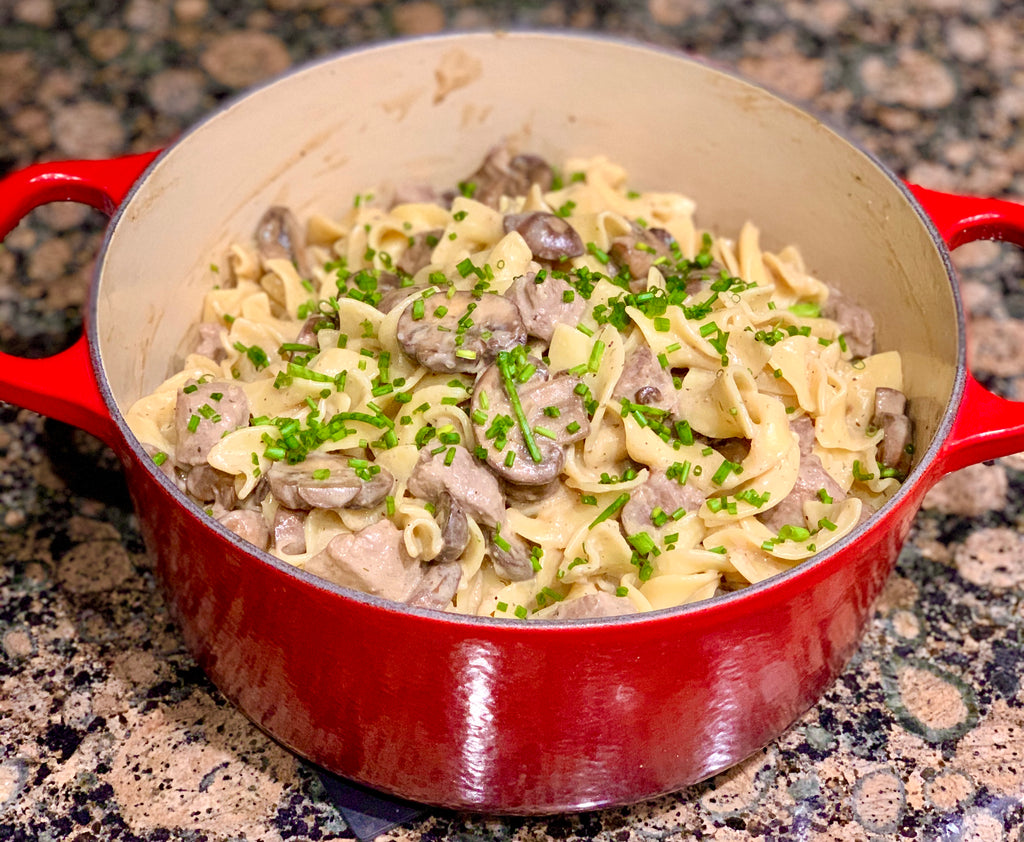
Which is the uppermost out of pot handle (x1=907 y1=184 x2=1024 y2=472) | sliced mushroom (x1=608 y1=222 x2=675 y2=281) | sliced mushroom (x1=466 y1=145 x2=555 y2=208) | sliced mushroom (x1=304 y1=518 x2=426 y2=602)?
pot handle (x1=907 y1=184 x2=1024 y2=472)

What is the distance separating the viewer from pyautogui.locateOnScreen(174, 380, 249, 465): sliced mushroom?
287 centimetres

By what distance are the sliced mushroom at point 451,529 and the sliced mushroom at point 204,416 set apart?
2.09 ft

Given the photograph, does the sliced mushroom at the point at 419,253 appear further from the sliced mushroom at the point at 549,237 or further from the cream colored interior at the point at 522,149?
the cream colored interior at the point at 522,149

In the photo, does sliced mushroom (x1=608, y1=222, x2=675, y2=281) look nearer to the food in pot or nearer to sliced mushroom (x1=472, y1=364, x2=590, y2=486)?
the food in pot

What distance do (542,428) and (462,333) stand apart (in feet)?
1.04

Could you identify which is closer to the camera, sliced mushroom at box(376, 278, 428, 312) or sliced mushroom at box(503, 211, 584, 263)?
sliced mushroom at box(376, 278, 428, 312)

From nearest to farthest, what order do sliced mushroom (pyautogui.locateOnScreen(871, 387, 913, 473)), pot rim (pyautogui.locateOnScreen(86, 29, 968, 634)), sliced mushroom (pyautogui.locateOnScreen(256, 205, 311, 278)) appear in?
pot rim (pyautogui.locateOnScreen(86, 29, 968, 634))
sliced mushroom (pyautogui.locateOnScreen(871, 387, 913, 473))
sliced mushroom (pyautogui.locateOnScreen(256, 205, 311, 278))

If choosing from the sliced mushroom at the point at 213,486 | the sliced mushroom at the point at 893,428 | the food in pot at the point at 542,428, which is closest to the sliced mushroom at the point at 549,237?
the food in pot at the point at 542,428

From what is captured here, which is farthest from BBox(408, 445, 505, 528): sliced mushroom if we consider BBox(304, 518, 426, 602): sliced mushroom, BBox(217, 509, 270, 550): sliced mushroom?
BBox(217, 509, 270, 550): sliced mushroom

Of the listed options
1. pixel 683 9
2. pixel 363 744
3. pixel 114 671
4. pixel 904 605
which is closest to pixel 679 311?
pixel 904 605

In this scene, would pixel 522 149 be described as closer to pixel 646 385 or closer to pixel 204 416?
pixel 646 385

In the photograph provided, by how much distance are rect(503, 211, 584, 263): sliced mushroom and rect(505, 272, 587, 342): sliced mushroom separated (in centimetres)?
20

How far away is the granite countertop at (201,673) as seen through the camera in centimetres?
272

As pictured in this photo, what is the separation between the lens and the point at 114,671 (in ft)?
9.77
